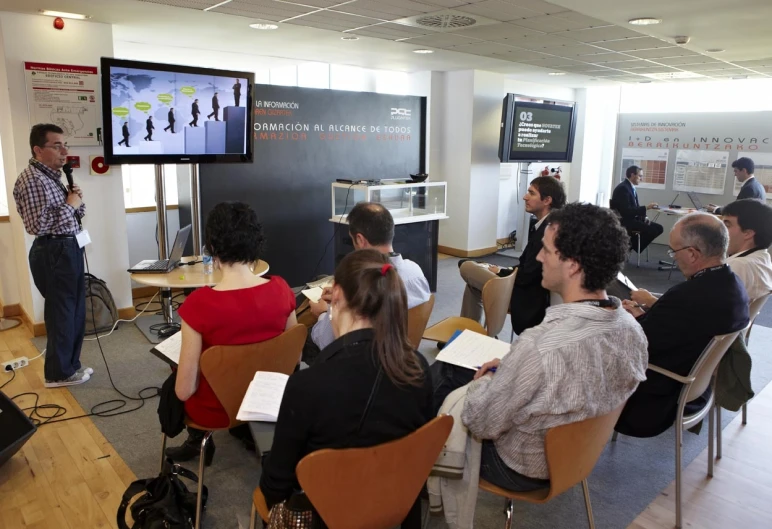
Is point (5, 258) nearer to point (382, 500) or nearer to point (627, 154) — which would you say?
point (382, 500)

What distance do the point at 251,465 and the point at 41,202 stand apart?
6.52 ft

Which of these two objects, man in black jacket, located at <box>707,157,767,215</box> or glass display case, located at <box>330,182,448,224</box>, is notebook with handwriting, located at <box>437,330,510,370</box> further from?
→ man in black jacket, located at <box>707,157,767,215</box>

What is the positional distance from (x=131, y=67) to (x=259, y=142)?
1607 millimetres

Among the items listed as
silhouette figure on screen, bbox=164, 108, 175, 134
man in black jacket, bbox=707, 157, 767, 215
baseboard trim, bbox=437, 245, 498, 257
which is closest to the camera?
silhouette figure on screen, bbox=164, 108, 175, 134

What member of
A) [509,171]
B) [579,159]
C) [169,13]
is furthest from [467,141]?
[169,13]

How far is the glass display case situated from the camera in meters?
5.26

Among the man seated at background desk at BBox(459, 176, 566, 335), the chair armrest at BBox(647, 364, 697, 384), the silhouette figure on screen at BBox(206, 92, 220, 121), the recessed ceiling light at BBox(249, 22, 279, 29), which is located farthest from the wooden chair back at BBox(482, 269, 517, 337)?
the recessed ceiling light at BBox(249, 22, 279, 29)

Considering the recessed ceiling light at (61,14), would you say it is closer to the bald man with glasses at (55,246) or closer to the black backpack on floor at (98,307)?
the bald man with glasses at (55,246)

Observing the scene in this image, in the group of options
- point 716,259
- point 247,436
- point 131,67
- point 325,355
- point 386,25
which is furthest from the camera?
point 386,25

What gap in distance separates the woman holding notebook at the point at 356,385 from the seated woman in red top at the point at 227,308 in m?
0.68

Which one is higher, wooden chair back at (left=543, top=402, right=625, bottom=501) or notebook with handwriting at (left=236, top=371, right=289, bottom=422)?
notebook with handwriting at (left=236, top=371, right=289, bottom=422)

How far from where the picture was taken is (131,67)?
387 centimetres

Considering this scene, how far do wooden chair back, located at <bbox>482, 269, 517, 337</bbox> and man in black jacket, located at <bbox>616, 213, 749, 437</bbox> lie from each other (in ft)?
2.88

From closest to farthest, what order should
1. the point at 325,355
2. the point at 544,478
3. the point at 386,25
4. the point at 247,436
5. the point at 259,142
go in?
the point at 325,355, the point at 544,478, the point at 247,436, the point at 386,25, the point at 259,142
